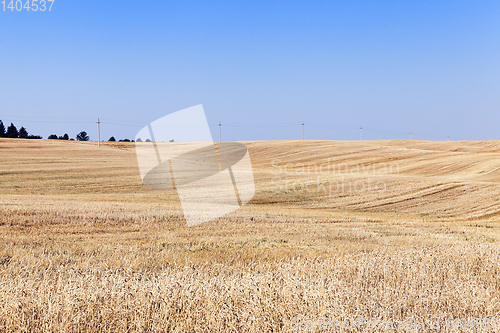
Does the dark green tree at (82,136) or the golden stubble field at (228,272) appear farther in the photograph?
the dark green tree at (82,136)

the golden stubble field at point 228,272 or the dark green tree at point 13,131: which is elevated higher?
the dark green tree at point 13,131

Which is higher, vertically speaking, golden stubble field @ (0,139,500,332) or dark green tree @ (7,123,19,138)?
dark green tree @ (7,123,19,138)

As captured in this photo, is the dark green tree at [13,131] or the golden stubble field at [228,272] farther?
the dark green tree at [13,131]

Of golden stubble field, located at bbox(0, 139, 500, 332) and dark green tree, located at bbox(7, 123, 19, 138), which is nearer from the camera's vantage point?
golden stubble field, located at bbox(0, 139, 500, 332)

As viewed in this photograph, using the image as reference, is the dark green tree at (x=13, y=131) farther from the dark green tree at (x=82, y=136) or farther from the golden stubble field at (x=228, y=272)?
the golden stubble field at (x=228, y=272)

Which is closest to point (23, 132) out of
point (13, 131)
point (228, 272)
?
point (13, 131)

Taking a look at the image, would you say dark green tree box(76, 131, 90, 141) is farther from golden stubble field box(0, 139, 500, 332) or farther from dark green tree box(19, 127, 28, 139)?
golden stubble field box(0, 139, 500, 332)

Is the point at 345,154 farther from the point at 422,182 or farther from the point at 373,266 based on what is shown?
the point at 373,266

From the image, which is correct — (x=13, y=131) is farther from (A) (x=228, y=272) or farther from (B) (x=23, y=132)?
(A) (x=228, y=272)

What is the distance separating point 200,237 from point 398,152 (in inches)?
2094

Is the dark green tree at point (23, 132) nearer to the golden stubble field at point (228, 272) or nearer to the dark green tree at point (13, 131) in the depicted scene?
the dark green tree at point (13, 131)

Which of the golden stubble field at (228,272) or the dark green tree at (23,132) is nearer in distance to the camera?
the golden stubble field at (228,272)

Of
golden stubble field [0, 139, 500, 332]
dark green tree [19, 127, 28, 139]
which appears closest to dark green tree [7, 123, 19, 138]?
dark green tree [19, 127, 28, 139]

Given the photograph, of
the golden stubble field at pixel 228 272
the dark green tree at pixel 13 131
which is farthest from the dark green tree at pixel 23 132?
the golden stubble field at pixel 228 272
